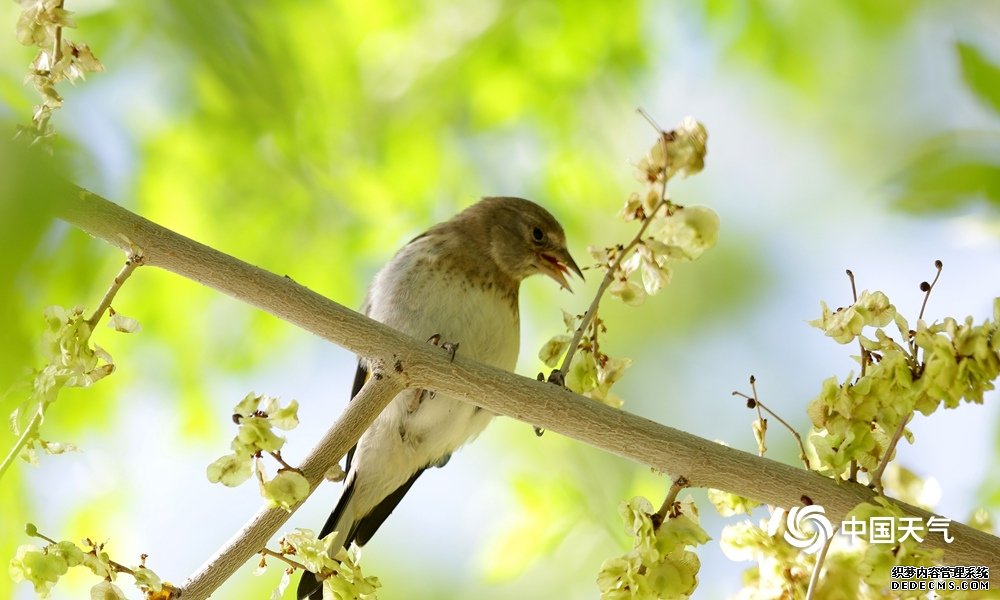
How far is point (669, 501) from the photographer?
7.22 ft

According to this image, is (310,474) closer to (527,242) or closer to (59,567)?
(59,567)

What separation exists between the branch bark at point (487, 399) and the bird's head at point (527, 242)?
2.06 meters

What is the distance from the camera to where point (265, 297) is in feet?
7.91

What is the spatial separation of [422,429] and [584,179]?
1.49 m

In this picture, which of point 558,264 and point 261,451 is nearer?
point 261,451

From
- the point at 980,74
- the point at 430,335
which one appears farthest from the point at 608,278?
the point at 430,335

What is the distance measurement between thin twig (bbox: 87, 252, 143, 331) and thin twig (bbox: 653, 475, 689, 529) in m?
1.30

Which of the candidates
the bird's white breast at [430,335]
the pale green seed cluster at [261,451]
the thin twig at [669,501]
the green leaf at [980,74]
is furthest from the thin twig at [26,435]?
the bird's white breast at [430,335]

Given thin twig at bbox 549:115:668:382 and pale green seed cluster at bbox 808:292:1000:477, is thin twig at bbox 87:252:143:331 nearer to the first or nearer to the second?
thin twig at bbox 549:115:668:382

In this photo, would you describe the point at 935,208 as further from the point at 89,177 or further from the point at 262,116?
the point at 89,177

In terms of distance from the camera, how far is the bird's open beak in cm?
462

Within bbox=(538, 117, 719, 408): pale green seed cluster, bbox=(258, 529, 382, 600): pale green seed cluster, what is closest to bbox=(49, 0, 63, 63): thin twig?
bbox=(258, 529, 382, 600): pale green seed cluster

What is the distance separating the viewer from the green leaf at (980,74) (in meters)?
1.88

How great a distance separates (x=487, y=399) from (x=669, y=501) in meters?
0.54
